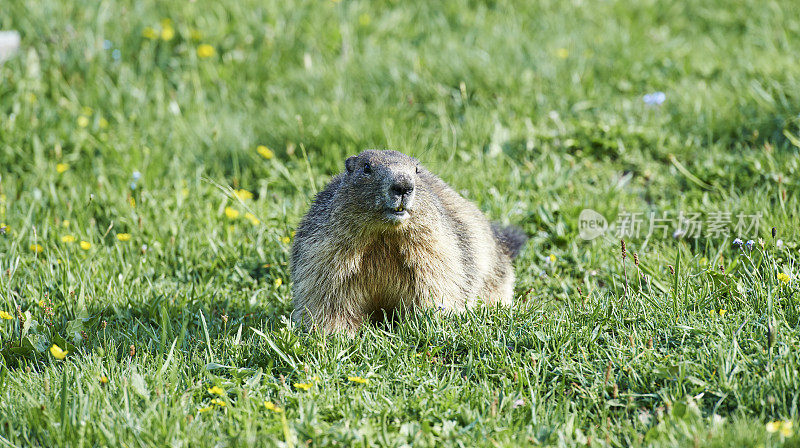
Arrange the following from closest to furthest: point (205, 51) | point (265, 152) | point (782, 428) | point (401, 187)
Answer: point (782, 428) < point (401, 187) < point (265, 152) < point (205, 51)

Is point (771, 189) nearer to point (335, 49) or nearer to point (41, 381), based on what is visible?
point (335, 49)

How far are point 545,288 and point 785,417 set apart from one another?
6.03 ft

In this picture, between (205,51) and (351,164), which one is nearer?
(351,164)

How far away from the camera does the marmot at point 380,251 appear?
12.9ft

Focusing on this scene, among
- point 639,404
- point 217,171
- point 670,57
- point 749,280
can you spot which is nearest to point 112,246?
point 217,171

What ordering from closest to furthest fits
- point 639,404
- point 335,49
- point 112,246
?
point 639,404
point 112,246
point 335,49

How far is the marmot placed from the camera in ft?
12.9

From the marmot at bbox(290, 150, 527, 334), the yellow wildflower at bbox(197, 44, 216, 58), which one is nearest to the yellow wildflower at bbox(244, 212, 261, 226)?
the marmot at bbox(290, 150, 527, 334)

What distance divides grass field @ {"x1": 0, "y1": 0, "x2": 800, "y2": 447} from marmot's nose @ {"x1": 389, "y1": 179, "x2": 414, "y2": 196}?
27.9 inches

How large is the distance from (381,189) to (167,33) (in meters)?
4.41

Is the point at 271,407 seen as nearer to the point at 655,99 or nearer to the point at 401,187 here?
the point at 401,187

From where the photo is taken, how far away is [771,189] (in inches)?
212

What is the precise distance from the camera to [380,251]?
13.8 ft

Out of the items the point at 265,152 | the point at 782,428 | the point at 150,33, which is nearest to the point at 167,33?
the point at 150,33
